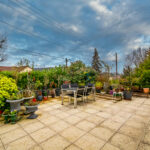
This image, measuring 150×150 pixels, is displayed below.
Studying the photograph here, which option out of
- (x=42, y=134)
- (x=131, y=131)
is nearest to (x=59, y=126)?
(x=42, y=134)

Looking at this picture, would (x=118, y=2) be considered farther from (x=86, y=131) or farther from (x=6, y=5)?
(x=6, y=5)

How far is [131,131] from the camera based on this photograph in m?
1.93

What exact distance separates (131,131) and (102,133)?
0.65 meters

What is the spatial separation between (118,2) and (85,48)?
329 inches

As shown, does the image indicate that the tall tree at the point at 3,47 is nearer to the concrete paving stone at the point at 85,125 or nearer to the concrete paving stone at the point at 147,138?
the concrete paving stone at the point at 85,125

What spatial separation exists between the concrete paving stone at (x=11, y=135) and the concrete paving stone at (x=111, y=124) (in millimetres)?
1865

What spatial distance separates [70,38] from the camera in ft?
35.8

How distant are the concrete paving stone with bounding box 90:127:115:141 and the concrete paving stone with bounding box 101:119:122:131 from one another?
154 millimetres

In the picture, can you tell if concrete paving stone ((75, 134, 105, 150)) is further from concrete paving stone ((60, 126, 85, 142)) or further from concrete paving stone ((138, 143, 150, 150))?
concrete paving stone ((138, 143, 150, 150))

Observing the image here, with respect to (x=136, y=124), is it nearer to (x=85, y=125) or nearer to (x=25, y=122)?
(x=85, y=125)

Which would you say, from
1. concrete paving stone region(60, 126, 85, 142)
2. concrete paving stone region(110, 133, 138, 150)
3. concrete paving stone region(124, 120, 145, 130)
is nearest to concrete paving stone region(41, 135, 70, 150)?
concrete paving stone region(60, 126, 85, 142)

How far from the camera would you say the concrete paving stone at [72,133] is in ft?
5.58

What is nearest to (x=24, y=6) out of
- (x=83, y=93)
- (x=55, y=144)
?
(x=83, y=93)

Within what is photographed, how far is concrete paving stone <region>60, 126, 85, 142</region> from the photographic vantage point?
1.70 meters
